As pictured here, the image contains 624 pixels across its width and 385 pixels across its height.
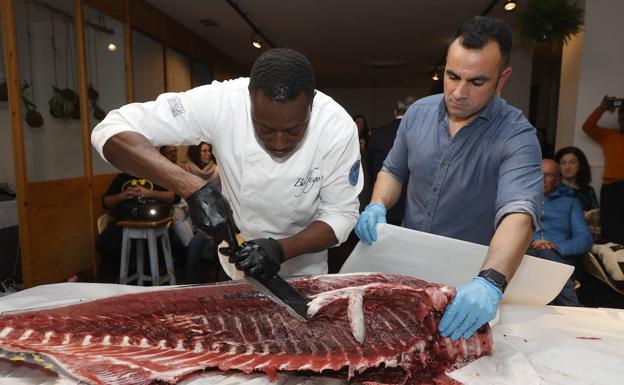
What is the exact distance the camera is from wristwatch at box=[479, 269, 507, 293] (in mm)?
1254

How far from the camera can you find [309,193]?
1699mm

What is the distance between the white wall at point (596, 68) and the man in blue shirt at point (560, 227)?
6.50ft

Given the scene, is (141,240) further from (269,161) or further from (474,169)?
(474,169)

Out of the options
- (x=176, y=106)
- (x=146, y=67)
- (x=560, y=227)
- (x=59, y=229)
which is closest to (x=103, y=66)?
(x=146, y=67)

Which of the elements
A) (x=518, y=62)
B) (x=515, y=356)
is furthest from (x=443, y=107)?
(x=518, y=62)

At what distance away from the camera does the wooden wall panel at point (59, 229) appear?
3656 millimetres

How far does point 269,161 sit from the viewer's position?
5.38 ft

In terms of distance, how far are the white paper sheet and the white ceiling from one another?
201 inches

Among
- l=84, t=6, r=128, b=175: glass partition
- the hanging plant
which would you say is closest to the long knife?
l=84, t=6, r=128, b=175: glass partition

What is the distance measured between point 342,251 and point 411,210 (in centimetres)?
398

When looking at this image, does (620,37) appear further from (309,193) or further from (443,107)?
(309,193)

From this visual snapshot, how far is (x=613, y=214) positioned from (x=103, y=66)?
16.4 ft

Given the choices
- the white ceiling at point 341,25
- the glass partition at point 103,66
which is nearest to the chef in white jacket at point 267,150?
the glass partition at point 103,66

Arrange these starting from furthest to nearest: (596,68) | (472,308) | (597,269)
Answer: (596,68) → (597,269) → (472,308)
